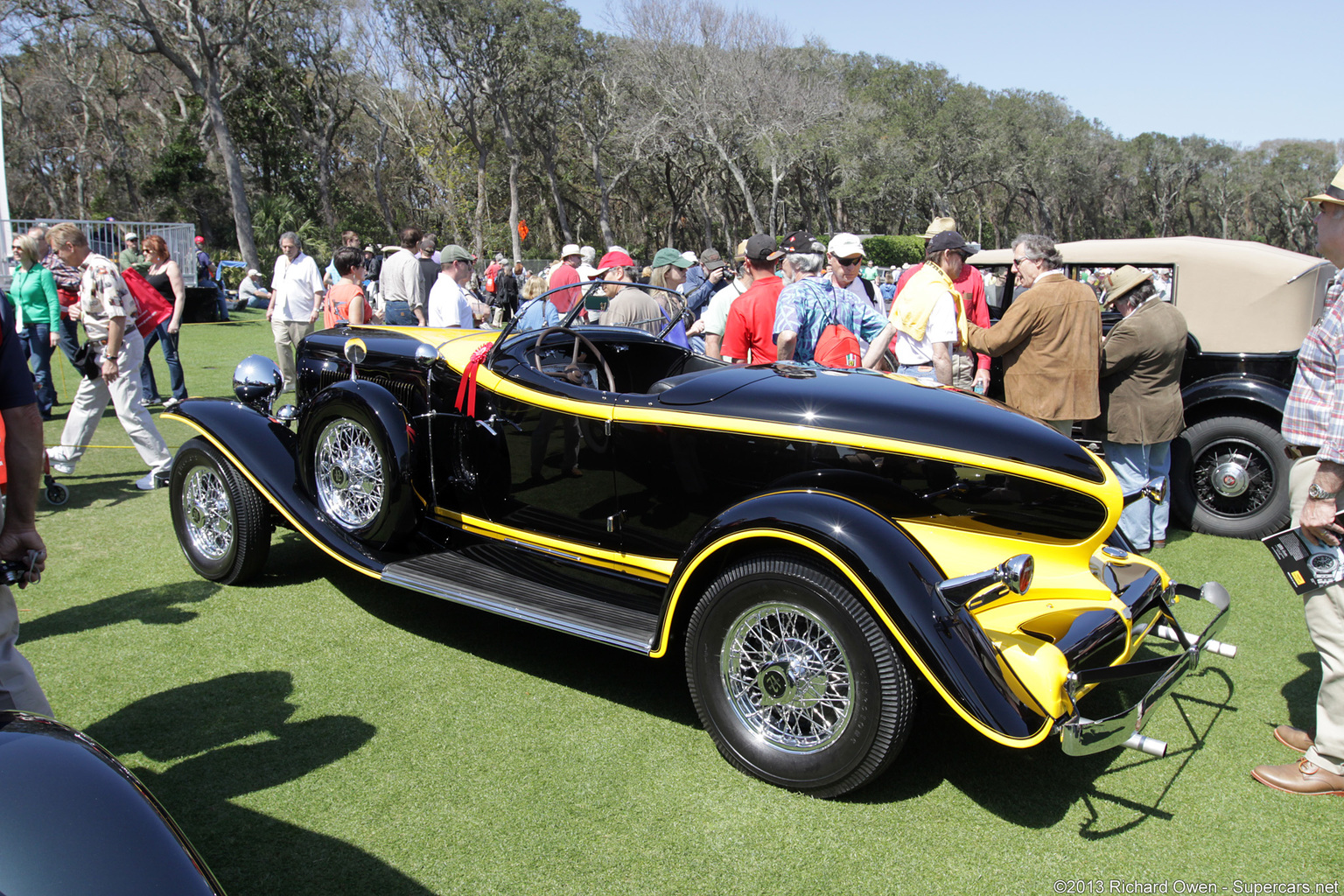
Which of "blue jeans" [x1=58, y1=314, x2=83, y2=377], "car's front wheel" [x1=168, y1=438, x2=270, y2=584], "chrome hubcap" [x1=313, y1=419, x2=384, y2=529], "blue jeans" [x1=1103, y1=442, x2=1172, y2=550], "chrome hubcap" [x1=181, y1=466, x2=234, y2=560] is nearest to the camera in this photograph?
"chrome hubcap" [x1=313, y1=419, x2=384, y2=529]

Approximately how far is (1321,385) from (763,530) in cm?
200

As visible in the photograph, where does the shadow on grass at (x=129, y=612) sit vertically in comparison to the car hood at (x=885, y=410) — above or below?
below

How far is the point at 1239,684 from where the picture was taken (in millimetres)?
3902

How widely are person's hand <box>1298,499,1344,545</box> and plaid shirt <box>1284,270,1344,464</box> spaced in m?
0.17

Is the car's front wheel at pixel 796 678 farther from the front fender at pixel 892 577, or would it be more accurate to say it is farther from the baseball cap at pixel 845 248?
the baseball cap at pixel 845 248

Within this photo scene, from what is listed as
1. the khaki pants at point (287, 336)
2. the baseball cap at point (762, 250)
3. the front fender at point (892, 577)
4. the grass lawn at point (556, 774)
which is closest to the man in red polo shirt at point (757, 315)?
the baseball cap at point (762, 250)

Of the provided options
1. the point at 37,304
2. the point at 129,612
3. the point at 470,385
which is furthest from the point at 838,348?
the point at 37,304

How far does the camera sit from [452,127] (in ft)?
140

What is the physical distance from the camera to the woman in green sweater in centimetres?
824

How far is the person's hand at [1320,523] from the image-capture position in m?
2.84

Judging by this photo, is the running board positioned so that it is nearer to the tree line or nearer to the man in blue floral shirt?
the man in blue floral shirt

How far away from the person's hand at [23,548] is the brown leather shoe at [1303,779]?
402cm

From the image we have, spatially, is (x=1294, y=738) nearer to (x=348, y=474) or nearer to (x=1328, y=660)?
(x=1328, y=660)

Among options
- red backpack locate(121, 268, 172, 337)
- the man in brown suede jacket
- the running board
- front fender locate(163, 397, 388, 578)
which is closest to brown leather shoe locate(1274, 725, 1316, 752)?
the man in brown suede jacket
